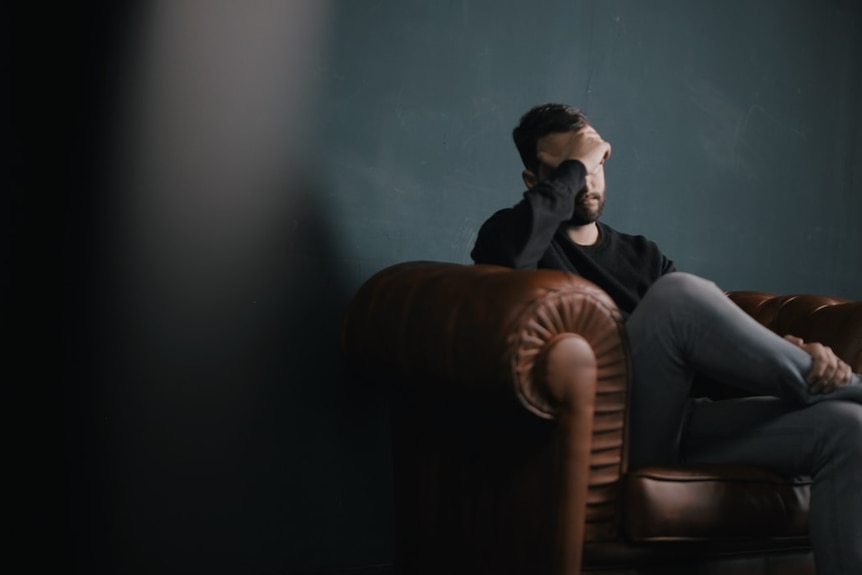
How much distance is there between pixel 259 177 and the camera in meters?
2.07

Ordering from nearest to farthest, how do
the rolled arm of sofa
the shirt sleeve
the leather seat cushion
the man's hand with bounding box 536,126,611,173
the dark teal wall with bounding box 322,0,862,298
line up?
the rolled arm of sofa
the leather seat cushion
the shirt sleeve
the man's hand with bounding box 536,126,611,173
the dark teal wall with bounding box 322,0,862,298

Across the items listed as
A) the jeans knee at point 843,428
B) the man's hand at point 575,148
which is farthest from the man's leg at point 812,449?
the man's hand at point 575,148

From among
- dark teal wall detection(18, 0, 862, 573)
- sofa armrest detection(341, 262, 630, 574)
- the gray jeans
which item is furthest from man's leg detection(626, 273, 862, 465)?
dark teal wall detection(18, 0, 862, 573)

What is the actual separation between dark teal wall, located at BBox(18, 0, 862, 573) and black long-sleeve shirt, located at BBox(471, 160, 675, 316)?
38cm

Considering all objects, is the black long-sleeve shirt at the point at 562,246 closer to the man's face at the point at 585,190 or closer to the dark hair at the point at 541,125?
the man's face at the point at 585,190

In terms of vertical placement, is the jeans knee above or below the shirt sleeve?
below

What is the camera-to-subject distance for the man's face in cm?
201

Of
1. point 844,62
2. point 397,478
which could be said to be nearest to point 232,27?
point 397,478

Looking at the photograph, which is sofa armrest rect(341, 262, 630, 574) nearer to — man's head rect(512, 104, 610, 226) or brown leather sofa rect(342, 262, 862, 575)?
brown leather sofa rect(342, 262, 862, 575)

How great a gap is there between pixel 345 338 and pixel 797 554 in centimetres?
97

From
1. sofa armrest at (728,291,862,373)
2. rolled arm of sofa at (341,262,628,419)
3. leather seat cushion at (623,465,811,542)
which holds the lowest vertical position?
leather seat cushion at (623,465,811,542)

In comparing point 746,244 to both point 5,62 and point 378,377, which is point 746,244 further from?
point 5,62

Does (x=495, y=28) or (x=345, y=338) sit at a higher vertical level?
(x=495, y=28)

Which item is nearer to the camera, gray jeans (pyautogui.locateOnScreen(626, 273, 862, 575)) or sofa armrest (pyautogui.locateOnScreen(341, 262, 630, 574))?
sofa armrest (pyautogui.locateOnScreen(341, 262, 630, 574))
